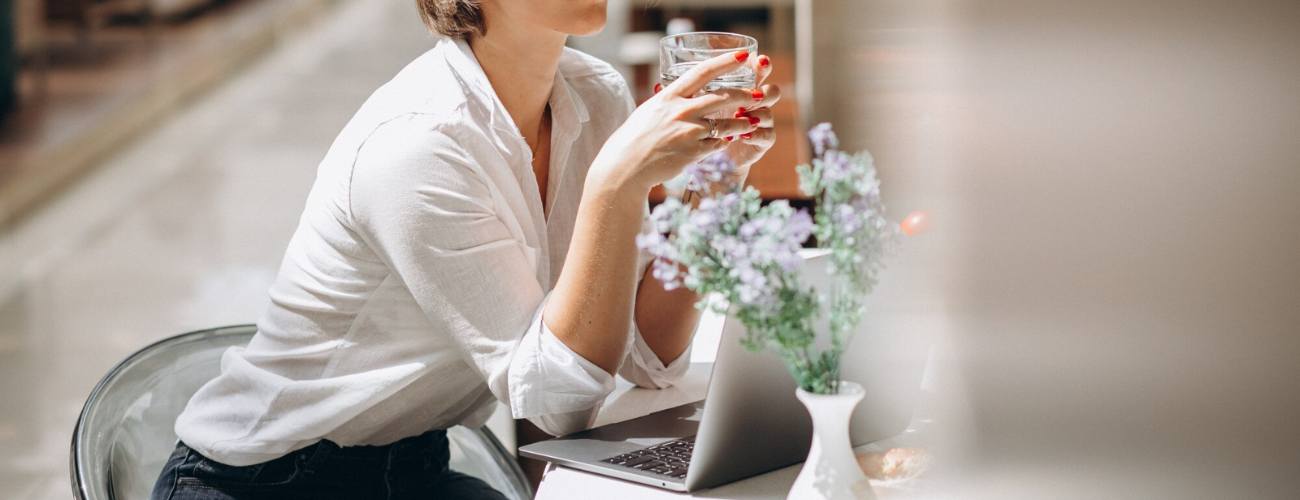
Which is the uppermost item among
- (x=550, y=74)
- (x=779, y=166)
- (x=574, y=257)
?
→ (x=550, y=74)

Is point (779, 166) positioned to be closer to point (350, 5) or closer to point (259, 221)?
point (259, 221)

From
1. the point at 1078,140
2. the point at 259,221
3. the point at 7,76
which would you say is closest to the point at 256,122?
the point at 7,76

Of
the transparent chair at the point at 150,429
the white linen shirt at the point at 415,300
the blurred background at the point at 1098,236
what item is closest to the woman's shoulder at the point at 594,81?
the white linen shirt at the point at 415,300

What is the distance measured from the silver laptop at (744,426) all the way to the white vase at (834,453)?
50 millimetres

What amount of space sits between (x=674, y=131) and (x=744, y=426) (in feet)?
0.89

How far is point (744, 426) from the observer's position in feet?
2.96

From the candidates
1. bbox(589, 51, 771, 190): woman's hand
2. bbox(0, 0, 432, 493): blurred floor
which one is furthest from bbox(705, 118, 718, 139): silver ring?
bbox(0, 0, 432, 493): blurred floor

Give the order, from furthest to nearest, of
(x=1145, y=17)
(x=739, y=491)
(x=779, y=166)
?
(x=779, y=166) < (x=739, y=491) < (x=1145, y=17)

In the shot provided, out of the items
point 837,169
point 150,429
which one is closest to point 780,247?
point 837,169

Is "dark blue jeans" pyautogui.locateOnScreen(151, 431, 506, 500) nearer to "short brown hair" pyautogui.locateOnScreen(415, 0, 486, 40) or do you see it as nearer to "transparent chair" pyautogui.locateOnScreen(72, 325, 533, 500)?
"transparent chair" pyautogui.locateOnScreen(72, 325, 533, 500)

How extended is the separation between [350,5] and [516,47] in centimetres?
924

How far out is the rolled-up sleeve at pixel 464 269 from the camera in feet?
3.45

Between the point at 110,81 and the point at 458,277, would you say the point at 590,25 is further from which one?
the point at 110,81

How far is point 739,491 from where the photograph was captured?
0.92 meters
